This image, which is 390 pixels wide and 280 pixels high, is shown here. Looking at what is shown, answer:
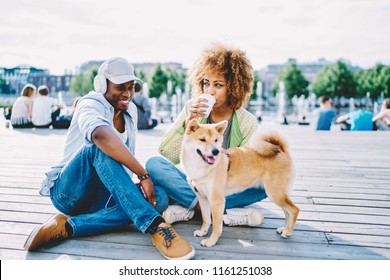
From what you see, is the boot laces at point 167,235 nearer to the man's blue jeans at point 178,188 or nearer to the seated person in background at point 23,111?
the man's blue jeans at point 178,188

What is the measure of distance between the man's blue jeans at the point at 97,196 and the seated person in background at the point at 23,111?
22.8ft

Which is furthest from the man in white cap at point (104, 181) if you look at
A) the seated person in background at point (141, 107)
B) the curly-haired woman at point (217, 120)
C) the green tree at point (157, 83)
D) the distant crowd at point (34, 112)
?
the green tree at point (157, 83)

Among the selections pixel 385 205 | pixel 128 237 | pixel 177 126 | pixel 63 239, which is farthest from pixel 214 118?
pixel 385 205

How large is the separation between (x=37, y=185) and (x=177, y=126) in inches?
70.6

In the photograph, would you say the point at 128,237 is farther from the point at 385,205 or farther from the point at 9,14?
the point at 9,14

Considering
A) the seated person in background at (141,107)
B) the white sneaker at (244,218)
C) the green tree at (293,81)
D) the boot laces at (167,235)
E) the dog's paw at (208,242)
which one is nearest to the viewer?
the boot laces at (167,235)

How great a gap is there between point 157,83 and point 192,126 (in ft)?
134

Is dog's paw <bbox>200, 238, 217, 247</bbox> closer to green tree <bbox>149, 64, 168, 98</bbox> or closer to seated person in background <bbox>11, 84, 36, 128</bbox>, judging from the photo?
seated person in background <bbox>11, 84, 36, 128</bbox>

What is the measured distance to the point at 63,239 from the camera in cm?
220

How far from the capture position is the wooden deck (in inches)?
81.5

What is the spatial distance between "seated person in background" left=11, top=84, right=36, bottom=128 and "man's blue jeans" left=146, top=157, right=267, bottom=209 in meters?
6.97

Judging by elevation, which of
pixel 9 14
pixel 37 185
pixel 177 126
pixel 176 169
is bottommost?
pixel 37 185

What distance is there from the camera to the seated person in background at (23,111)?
8375 mm

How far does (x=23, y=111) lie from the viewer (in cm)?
840
